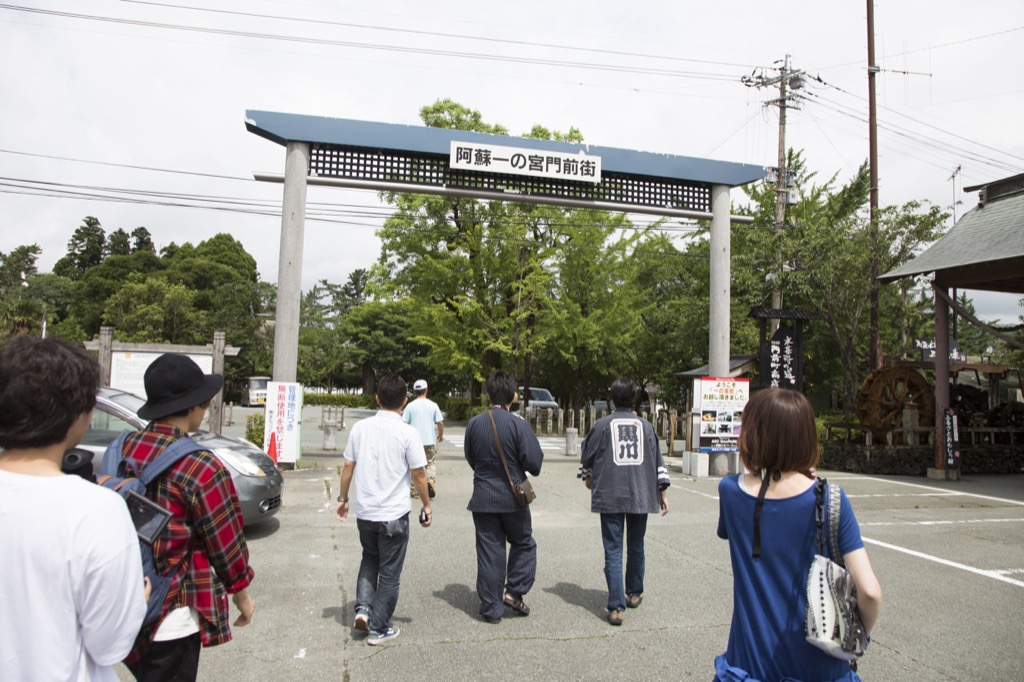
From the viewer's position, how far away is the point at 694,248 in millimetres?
26844

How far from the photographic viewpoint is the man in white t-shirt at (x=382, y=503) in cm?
448

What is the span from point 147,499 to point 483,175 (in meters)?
12.3

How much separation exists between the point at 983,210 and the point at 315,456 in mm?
15701

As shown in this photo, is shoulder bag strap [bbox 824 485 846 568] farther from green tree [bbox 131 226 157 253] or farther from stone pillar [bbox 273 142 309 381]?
green tree [bbox 131 226 157 253]

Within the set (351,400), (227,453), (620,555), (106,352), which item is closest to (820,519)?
(620,555)

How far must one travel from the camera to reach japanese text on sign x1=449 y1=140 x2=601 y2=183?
43.8ft

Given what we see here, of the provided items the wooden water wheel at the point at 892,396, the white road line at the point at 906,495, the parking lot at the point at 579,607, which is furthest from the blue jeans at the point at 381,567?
the wooden water wheel at the point at 892,396

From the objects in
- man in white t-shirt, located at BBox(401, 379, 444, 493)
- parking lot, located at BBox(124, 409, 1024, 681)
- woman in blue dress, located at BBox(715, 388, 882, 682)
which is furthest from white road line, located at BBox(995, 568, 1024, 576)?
man in white t-shirt, located at BBox(401, 379, 444, 493)

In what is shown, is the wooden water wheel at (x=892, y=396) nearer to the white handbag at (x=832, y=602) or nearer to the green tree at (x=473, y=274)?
the green tree at (x=473, y=274)

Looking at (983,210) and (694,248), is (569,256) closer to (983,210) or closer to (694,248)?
(694,248)

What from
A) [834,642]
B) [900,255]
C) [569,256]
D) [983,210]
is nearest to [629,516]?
[834,642]

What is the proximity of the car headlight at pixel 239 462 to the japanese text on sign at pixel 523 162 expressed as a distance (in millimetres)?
7596

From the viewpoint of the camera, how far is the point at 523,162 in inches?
541

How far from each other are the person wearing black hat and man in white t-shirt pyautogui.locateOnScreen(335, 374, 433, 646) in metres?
1.95
